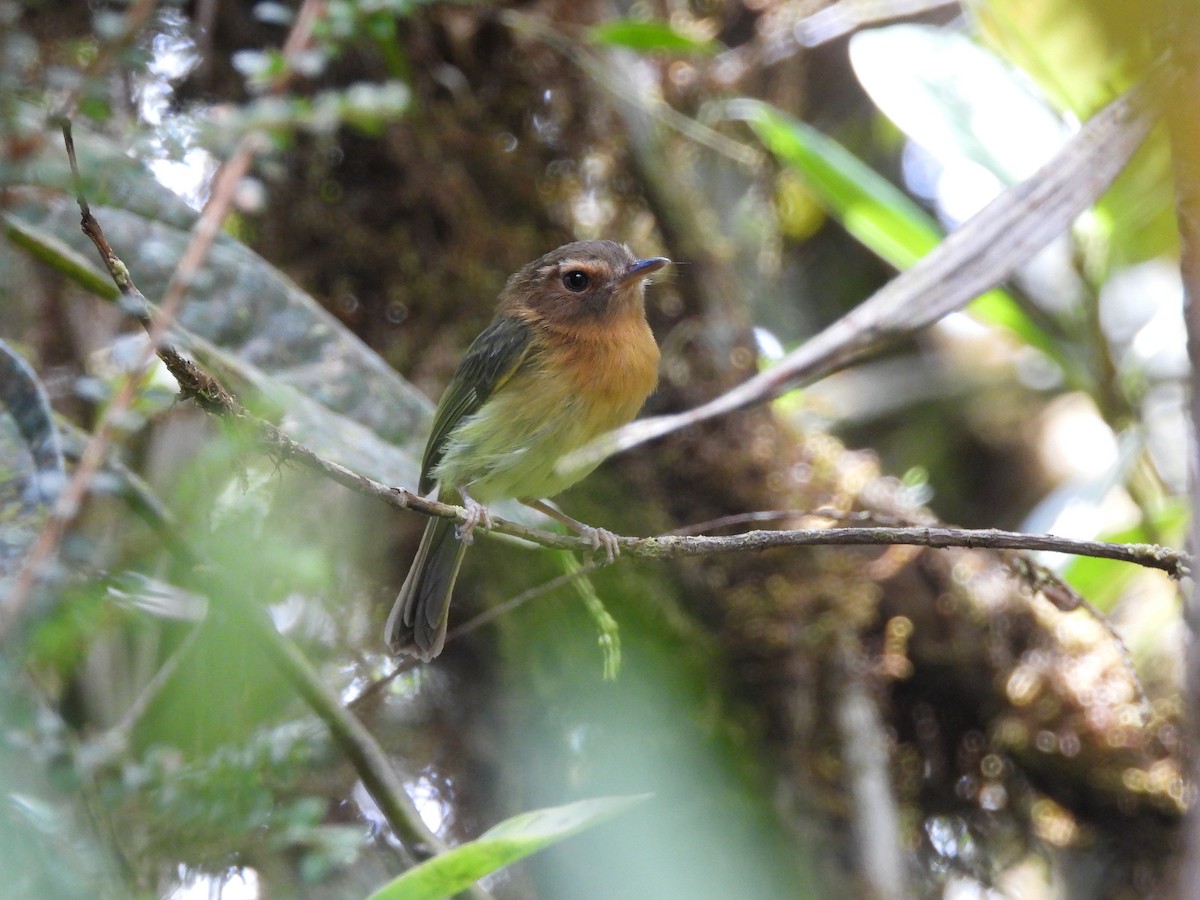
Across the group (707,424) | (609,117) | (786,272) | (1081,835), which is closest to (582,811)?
(707,424)

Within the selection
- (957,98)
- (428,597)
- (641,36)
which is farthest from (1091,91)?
(428,597)

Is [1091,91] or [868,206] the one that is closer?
[1091,91]

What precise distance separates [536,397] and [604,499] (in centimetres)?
58

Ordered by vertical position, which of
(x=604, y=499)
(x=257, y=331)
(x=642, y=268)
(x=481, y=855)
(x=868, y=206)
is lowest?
(x=604, y=499)

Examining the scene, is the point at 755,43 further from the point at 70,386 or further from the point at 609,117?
the point at 70,386

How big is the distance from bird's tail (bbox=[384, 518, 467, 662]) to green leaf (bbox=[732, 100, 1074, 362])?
1.89 meters

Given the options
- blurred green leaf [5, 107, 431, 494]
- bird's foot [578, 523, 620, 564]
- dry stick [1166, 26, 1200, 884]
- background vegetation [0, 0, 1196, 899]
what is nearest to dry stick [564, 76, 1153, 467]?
background vegetation [0, 0, 1196, 899]

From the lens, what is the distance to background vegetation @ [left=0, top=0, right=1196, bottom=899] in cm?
289

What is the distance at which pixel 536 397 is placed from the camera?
3939 millimetres

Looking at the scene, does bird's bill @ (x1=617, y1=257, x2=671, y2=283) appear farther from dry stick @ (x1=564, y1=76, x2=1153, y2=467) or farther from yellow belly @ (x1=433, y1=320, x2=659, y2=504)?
dry stick @ (x1=564, y1=76, x2=1153, y2=467)

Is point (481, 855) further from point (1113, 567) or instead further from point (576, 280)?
point (1113, 567)

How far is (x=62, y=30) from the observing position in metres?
4.34

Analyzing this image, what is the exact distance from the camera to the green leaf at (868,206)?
14.5ft

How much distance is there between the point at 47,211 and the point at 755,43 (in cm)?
313
